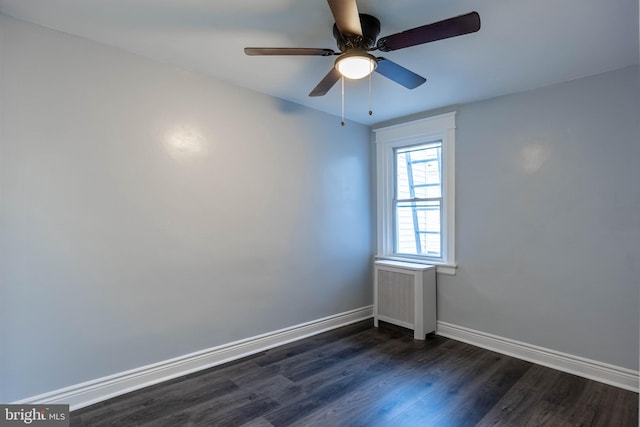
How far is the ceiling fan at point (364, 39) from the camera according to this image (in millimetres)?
1552

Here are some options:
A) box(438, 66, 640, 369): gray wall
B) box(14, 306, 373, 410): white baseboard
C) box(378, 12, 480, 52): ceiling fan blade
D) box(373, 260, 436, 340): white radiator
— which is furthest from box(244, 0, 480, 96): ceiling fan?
box(14, 306, 373, 410): white baseboard

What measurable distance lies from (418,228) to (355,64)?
8.03ft

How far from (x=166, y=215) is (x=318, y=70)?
1653 millimetres

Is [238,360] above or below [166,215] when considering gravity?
below

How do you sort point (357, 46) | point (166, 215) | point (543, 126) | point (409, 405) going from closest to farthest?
point (357, 46) → point (409, 405) → point (166, 215) → point (543, 126)

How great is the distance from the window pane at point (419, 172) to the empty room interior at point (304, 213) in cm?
6

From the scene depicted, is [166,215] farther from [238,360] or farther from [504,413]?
[504,413]

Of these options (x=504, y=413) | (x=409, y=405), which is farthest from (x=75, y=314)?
(x=504, y=413)

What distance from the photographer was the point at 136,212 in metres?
2.44

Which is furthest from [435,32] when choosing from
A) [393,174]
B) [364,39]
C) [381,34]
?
[393,174]

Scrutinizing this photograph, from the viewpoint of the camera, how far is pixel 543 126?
2.89 m
